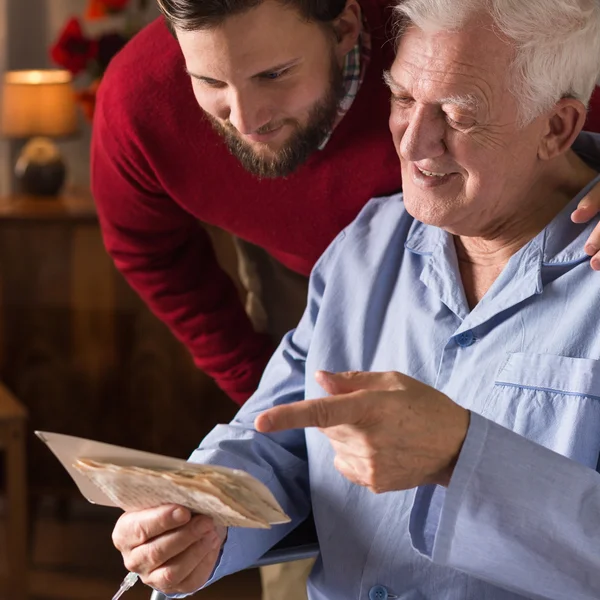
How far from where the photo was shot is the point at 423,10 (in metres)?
1.35

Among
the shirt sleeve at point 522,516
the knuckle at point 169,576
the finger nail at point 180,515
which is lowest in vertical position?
the knuckle at point 169,576

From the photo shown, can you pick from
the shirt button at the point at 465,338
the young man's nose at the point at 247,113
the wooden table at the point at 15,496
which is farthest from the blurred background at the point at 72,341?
the shirt button at the point at 465,338

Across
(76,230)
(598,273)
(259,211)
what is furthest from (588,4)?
(76,230)

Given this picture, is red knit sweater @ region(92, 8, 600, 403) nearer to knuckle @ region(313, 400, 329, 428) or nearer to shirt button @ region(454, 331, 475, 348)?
shirt button @ region(454, 331, 475, 348)

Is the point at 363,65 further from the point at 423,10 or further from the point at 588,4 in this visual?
the point at 588,4

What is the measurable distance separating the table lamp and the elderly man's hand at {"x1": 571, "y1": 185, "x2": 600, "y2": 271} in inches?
103

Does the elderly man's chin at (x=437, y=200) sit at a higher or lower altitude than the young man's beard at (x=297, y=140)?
lower

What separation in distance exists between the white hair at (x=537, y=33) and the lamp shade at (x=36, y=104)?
2502 millimetres

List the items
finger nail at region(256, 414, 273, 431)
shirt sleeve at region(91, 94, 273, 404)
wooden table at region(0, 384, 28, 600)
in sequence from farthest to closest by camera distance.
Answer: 1. wooden table at region(0, 384, 28, 600)
2. shirt sleeve at region(91, 94, 273, 404)
3. finger nail at region(256, 414, 273, 431)

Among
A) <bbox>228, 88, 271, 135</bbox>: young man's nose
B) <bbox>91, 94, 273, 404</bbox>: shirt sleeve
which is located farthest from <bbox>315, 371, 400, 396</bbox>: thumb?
<bbox>91, 94, 273, 404</bbox>: shirt sleeve

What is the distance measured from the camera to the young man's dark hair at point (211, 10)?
→ 141 cm

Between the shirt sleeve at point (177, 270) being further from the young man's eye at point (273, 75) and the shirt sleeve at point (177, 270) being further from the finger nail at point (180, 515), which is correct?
the finger nail at point (180, 515)

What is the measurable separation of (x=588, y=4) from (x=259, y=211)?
0.71m

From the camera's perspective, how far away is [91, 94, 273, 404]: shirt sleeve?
1.96 meters
